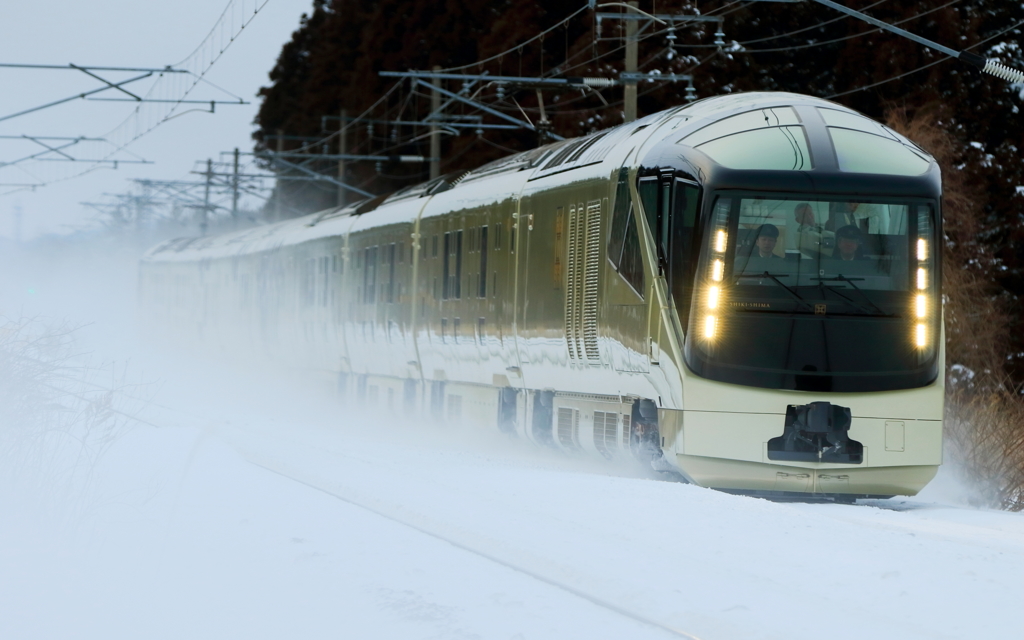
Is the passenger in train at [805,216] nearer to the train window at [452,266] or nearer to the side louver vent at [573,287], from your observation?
the side louver vent at [573,287]

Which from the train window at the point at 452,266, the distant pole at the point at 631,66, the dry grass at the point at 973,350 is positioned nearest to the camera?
the dry grass at the point at 973,350

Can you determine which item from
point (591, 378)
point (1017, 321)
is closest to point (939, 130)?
point (1017, 321)

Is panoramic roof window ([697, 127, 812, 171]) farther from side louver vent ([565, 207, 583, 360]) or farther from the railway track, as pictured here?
the railway track

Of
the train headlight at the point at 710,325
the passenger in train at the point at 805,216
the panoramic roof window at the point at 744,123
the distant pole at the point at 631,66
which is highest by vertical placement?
the distant pole at the point at 631,66

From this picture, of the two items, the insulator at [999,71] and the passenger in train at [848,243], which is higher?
the insulator at [999,71]

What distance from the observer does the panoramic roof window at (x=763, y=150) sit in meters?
12.3

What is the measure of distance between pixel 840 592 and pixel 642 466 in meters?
6.25

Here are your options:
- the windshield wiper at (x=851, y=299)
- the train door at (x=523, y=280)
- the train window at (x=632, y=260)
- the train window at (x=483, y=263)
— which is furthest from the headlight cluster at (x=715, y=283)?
the train window at (x=483, y=263)

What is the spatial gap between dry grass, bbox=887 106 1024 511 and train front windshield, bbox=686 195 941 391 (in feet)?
7.78

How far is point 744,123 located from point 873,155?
1.06m

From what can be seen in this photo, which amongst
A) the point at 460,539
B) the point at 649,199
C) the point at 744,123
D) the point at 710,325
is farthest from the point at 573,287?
the point at 460,539

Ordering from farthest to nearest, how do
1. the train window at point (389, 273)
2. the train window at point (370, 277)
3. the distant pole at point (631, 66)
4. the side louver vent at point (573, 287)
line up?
the train window at point (370, 277), the distant pole at point (631, 66), the train window at point (389, 273), the side louver vent at point (573, 287)

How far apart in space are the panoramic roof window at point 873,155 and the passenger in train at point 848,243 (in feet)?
1.51

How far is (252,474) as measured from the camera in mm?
13586
